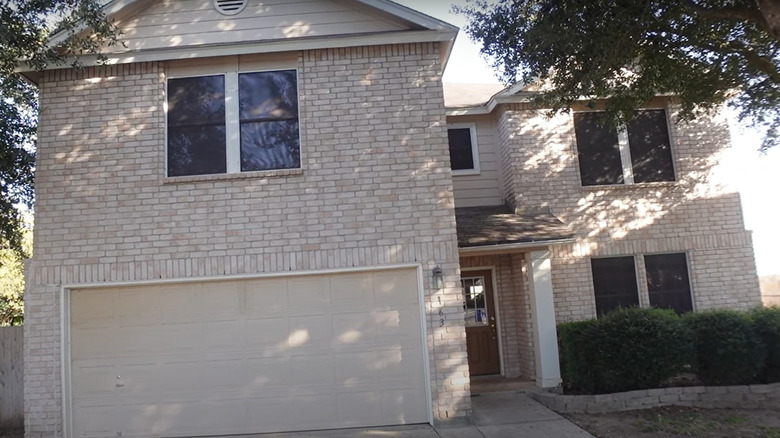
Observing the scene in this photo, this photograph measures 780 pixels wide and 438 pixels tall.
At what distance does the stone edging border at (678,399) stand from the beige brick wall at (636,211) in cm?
238

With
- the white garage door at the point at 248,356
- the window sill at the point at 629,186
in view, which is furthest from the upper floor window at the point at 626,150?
the white garage door at the point at 248,356

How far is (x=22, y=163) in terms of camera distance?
1079 centimetres

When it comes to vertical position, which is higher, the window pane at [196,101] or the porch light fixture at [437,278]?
the window pane at [196,101]

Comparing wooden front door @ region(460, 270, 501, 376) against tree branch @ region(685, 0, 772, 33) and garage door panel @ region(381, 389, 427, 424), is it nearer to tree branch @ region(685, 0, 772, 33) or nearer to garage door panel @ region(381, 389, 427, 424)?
garage door panel @ region(381, 389, 427, 424)

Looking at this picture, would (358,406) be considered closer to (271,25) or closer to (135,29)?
(271,25)

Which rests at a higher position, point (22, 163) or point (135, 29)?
point (135, 29)

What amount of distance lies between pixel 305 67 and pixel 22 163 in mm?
5629

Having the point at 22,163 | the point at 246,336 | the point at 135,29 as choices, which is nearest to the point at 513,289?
the point at 246,336

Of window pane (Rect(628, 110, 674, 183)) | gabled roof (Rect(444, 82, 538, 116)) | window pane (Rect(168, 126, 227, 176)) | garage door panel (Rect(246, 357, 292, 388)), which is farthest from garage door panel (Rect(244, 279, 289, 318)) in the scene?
window pane (Rect(628, 110, 674, 183))

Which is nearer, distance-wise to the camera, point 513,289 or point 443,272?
point 443,272

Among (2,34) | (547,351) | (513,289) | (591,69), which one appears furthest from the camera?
(513,289)

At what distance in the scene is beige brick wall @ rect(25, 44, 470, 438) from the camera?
884 centimetres

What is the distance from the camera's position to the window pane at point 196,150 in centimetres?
915

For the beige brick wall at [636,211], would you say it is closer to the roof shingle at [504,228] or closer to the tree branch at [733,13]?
the roof shingle at [504,228]
